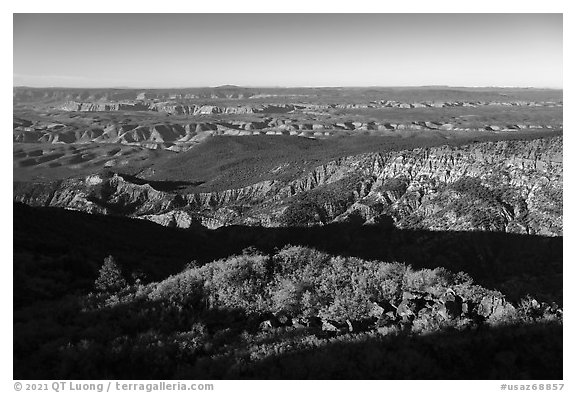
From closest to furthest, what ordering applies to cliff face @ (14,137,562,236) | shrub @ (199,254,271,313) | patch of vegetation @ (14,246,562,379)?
patch of vegetation @ (14,246,562,379) < shrub @ (199,254,271,313) < cliff face @ (14,137,562,236)

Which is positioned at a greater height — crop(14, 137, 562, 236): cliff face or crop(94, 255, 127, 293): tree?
crop(94, 255, 127, 293): tree

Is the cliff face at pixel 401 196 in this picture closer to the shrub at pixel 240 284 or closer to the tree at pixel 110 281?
the shrub at pixel 240 284

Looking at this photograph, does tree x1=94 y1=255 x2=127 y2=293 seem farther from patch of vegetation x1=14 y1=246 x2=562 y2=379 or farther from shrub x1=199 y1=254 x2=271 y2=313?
shrub x1=199 y1=254 x2=271 y2=313

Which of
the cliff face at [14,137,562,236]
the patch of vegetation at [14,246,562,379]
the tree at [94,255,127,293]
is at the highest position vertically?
the tree at [94,255,127,293]

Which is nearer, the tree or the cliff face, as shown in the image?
the tree

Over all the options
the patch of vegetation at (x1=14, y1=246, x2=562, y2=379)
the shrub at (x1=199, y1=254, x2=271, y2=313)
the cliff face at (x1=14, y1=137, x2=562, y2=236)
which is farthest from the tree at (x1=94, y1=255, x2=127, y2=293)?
the cliff face at (x1=14, y1=137, x2=562, y2=236)
